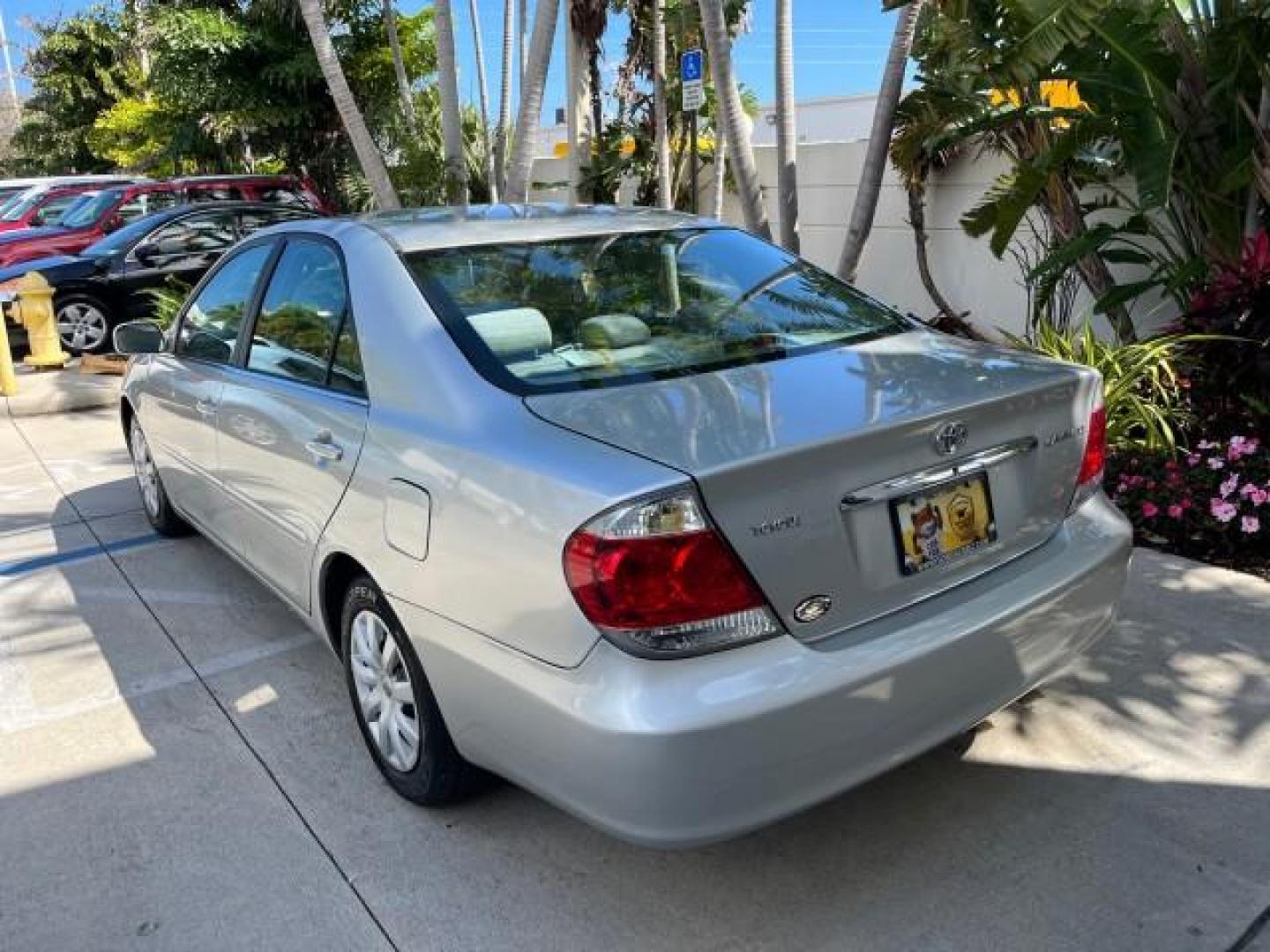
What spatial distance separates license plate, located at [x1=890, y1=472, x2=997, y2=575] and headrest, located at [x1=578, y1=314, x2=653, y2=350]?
97 centimetres

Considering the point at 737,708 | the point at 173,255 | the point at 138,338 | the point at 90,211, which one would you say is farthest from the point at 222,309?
the point at 90,211

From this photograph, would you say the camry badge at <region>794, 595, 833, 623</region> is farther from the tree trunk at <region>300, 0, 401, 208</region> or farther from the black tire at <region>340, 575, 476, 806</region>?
the tree trunk at <region>300, 0, 401, 208</region>

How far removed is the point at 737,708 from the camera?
7.23 feet

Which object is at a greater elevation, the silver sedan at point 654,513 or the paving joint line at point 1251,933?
the silver sedan at point 654,513

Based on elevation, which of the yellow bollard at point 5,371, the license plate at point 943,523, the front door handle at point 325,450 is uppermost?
the front door handle at point 325,450

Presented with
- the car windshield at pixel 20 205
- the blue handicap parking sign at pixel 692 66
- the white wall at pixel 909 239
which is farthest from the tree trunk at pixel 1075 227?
the car windshield at pixel 20 205

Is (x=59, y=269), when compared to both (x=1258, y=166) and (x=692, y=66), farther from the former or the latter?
(x=1258, y=166)

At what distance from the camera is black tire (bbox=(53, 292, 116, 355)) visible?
11031 millimetres

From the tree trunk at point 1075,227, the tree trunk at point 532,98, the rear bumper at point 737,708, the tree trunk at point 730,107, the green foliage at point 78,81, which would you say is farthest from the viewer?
the green foliage at point 78,81

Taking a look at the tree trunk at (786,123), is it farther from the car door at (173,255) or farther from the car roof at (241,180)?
the car roof at (241,180)

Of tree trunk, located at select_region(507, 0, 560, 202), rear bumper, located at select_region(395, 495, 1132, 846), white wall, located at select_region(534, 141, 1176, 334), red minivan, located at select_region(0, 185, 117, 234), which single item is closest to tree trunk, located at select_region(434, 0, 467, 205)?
tree trunk, located at select_region(507, 0, 560, 202)

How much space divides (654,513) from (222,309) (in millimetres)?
2925

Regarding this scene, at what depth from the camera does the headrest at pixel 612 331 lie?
307 cm

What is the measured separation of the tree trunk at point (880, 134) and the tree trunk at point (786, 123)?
433 millimetres
